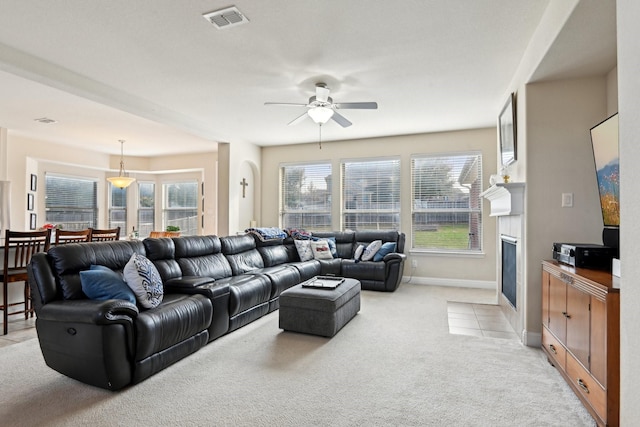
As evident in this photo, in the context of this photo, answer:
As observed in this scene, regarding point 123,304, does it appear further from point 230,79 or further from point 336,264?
point 336,264

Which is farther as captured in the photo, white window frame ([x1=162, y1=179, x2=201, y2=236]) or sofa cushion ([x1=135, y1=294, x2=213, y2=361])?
white window frame ([x1=162, y1=179, x2=201, y2=236])

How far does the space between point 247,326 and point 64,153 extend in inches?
233

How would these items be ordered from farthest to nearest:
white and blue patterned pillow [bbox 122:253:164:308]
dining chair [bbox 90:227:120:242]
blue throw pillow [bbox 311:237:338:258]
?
blue throw pillow [bbox 311:237:338:258], dining chair [bbox 90:227:120:242], white and blue patterned pillow [bbox 122:253:164:308]

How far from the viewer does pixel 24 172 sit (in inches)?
245

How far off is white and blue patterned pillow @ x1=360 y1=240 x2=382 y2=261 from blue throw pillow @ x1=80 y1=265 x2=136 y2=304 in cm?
372

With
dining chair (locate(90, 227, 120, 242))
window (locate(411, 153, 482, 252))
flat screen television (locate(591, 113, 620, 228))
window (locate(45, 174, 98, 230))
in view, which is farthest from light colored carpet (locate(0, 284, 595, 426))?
window (locate(45, 174, 98, 230))

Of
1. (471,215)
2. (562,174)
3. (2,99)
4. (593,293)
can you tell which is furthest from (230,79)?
(471,215)

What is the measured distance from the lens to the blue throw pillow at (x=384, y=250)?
18.3 feet

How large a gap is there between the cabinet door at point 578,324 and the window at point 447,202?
363cm

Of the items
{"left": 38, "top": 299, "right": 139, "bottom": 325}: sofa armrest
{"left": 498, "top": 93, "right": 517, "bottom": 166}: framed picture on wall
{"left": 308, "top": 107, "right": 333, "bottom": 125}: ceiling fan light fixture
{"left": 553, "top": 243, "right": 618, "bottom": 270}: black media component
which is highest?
{"left": 308, "top": 107, "right": 333, "bottom": 125}: ceiling fan light fixture

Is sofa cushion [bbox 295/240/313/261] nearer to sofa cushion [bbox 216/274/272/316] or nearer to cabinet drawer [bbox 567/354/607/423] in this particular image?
sofa cushion [bbox 216/274/272/316]

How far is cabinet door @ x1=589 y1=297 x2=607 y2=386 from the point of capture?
5.98ft

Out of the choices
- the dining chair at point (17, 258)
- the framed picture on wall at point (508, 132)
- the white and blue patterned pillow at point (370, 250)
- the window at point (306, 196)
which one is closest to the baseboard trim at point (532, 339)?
the framed picture on wall at point (508, 132)

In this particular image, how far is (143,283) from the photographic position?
8.77ft
